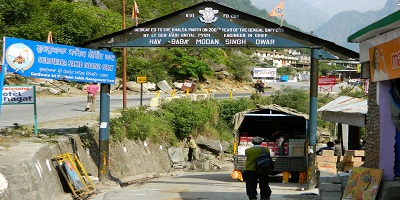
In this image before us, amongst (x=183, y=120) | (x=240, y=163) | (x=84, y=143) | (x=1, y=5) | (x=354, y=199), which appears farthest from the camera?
(x=1, y=5)

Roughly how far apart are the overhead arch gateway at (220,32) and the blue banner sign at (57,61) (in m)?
0.91

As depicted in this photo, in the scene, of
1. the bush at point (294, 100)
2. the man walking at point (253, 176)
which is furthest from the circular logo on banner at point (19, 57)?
→ the bush at point (294, 100)

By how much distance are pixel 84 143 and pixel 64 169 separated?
14.6ft

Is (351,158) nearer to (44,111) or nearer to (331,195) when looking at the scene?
(331,195)

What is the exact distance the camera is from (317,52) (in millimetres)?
19047

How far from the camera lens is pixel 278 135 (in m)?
24.1

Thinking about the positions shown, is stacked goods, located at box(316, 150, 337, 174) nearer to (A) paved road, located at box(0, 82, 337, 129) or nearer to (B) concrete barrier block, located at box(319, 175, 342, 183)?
(B) concrete barrier block, located at box(319, 175, 342, 183)

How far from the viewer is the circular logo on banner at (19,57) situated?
15.4 m

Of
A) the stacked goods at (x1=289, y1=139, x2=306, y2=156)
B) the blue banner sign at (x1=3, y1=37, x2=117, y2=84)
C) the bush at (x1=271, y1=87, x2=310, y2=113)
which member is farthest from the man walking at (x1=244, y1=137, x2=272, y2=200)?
the bush at (x1=271, y1=87, x2=310, y2=113)

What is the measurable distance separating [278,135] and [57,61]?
10248 mm

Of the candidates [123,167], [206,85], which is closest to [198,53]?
[206,85]

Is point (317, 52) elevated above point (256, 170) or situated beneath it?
elevated above

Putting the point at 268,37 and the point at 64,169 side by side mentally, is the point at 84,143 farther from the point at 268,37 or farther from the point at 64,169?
the point at 268,37

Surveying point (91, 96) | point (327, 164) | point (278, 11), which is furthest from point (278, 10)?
point (91, 96)
